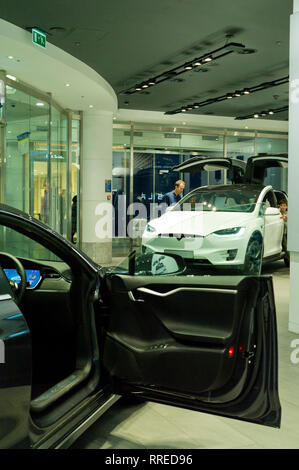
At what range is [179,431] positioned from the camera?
2932 millimetres

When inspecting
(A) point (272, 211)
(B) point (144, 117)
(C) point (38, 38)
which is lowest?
(A) point (272, 211)

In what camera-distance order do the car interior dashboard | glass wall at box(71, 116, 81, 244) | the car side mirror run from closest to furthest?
1. the car side mirror
2. the car interior dashboard
3. glass wall at box(71, 116, 81, 244)

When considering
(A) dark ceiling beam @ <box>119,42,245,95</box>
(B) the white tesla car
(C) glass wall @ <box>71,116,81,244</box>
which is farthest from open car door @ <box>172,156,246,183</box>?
(C) glass wall @ <box>71,116,81,244</box>

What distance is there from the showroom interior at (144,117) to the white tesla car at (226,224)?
84 cm

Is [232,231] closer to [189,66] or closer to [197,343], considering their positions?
[189,66]

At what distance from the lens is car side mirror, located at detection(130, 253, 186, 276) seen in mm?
2570

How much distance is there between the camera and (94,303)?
2545 mm

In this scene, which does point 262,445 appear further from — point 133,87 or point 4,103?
point 133,87

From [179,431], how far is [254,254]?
4816 millimetres

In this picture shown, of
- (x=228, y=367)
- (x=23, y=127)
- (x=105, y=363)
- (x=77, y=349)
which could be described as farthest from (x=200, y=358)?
(x=23, y=127)

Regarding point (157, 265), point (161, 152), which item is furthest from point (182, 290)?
point (161, 152)

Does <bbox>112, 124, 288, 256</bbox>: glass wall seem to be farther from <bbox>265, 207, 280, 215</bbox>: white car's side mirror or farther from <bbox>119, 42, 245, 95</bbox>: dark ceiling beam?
<bbox>265, 207, 280, 215</bbox>: white car's side mirror

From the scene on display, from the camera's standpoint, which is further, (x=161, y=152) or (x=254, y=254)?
(x=161, y=152)

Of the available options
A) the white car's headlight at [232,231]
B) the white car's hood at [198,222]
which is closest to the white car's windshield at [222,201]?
the white car's hood at [198,222]
